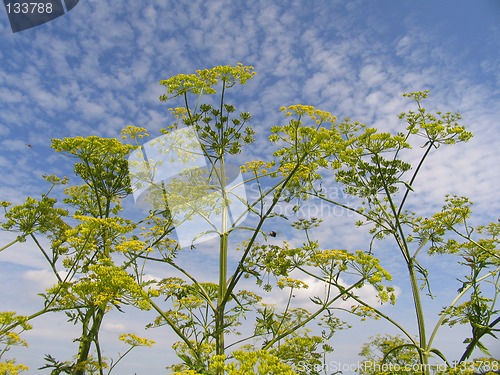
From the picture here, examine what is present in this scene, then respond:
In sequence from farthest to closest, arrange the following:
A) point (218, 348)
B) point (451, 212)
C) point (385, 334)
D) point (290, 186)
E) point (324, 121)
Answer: point (385, 334), point (451, 212), point (290, 186), point (324, 121), point (218, 348)

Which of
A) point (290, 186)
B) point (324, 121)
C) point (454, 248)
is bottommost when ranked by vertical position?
point (454, 248)

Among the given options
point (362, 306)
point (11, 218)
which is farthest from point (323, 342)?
point (11, 218)

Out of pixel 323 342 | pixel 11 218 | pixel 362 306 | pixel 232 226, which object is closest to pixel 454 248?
pixel 362 306

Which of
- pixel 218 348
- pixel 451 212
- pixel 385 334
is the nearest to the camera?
pixel 218 348

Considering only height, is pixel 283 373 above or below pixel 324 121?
below

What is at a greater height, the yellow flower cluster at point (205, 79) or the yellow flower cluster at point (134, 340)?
the yellow flower cluster at point (205, 79)

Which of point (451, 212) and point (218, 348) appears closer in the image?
point (218, 348)

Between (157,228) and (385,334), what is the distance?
351 inches

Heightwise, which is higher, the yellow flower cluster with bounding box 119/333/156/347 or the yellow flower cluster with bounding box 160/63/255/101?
the yellow flower cluster with bounding box 160/63/255/101

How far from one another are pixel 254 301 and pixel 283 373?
16.1 ft

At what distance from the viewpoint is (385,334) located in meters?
13.2

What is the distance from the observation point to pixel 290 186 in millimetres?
9227

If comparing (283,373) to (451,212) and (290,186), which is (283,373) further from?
(451,212)

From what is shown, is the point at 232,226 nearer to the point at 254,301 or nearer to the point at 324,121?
the point at 254,301
